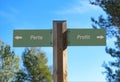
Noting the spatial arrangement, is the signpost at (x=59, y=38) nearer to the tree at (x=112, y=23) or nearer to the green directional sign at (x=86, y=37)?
the green directional sign at (x=86, y=37)

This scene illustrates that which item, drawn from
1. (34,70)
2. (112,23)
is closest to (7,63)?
(34,70)

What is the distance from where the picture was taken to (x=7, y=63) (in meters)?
36.2

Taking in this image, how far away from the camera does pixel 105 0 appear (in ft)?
61.9

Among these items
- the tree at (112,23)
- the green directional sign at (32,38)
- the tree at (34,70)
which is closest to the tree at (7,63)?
the tree at (34,70)

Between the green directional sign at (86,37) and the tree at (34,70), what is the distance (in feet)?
98.7

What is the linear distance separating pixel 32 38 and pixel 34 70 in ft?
100

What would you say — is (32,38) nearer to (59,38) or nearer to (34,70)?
(59,38)

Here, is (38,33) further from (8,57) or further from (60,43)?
(8,57)

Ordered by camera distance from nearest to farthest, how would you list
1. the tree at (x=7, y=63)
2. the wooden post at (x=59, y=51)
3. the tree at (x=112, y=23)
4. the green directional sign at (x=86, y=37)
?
1. the wooden post at (x=59, y=51)
2. the green directional sign at (x=86, y=37)
3. the tree at (x=112, y=23)
4. the tree at (x=7, y=63)

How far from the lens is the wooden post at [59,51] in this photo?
649cm

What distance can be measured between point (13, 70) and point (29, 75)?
1.51 m

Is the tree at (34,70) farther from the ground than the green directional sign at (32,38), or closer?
closer

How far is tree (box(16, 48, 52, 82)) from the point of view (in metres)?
37.0

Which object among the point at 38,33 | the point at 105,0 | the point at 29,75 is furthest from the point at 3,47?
the point at 38,33
